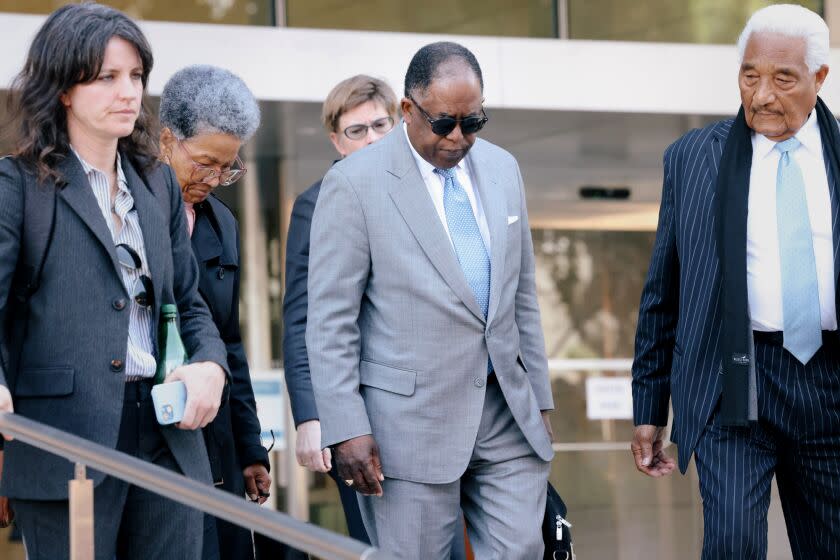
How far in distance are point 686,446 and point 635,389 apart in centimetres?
36

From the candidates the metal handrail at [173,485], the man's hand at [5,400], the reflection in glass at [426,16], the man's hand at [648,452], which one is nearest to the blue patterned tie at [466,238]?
the man's hand at [648,452]

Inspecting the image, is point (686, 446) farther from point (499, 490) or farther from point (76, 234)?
point (76, 234)

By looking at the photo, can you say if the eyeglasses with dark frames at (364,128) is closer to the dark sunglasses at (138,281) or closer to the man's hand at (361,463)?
the man's hand at (361,463)

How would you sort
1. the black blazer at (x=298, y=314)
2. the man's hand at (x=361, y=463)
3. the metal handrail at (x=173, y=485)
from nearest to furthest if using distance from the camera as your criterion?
the metal handrail at (x=173, y=485) < the man's hand at (x=361, y=463) < the black blazer at (x=298, y=314)

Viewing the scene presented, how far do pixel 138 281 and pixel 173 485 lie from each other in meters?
0.74

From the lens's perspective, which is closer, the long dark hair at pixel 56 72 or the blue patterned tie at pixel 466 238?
the long dark hair at pixel 56 72

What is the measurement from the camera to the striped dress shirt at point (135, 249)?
3.39 m

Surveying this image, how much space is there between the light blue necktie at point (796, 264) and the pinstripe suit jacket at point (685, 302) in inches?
3.7

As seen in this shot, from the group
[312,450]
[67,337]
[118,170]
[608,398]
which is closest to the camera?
[67,337]

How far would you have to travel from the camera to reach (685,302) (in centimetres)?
426

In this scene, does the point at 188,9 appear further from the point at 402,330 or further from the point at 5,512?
the point at 5,512

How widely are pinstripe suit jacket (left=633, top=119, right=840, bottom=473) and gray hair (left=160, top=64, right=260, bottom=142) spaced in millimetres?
1412

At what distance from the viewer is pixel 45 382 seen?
3.28 meters

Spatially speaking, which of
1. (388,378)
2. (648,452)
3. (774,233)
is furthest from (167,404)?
(774,233)
